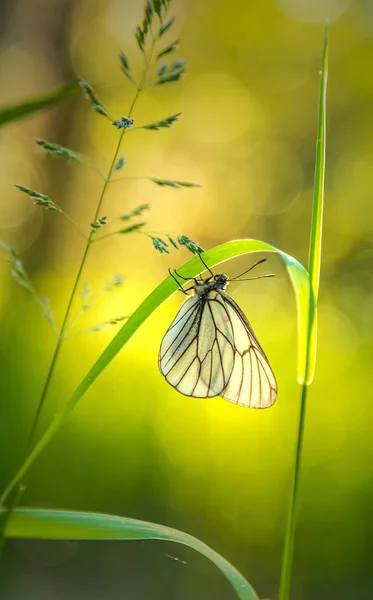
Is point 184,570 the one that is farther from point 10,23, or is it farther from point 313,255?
point 10,23

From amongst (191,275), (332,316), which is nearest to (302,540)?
(332,316)

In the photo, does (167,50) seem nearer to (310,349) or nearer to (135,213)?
(135,213)

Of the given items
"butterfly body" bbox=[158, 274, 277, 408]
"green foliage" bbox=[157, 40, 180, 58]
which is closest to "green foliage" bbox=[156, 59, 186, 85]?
"green foliage" bbox=[157, 40, 180, 58]

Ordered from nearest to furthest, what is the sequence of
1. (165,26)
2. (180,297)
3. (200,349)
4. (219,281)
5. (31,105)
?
1. (31,105)
2. (165,26)
3. (219,281)
4. (200,349)
5. (180,297)

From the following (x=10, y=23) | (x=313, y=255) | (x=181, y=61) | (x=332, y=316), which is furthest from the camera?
(x=10, y=23)

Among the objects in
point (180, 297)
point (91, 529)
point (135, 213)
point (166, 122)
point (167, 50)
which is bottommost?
point (91, 529)

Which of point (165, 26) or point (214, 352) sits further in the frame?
point (214, 352)

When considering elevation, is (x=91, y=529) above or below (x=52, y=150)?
below

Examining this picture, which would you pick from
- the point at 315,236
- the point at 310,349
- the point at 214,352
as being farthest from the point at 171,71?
the point at 214,352

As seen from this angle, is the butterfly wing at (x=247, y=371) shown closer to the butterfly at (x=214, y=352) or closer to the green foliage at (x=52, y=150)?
the butterfly at (x=214, y=352)
